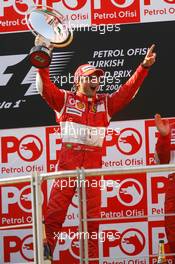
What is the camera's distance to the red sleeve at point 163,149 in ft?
16.3

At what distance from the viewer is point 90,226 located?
15.7 ft

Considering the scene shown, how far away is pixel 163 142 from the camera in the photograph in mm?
4969

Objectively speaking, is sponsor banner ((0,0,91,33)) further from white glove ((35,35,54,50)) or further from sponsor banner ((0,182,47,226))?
sponsor banner ((0,182,47,226))

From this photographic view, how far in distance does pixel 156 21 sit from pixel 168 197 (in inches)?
61.6

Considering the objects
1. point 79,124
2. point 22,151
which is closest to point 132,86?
point 79,124

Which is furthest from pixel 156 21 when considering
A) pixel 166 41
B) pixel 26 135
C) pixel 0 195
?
pixel 0 195

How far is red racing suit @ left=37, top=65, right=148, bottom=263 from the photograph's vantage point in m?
4.89

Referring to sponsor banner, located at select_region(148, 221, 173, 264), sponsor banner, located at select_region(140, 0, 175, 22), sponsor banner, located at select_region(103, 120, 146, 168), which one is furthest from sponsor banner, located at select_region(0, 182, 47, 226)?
sponsor banner, located at select_region(140, 0, 175, 22)

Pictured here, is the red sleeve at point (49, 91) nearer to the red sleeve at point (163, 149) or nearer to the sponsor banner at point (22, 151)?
the red sleeve at point (163, 149)

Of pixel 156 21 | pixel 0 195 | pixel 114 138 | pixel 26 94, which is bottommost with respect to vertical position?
pixel 0 195

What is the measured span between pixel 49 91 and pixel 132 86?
547 mm

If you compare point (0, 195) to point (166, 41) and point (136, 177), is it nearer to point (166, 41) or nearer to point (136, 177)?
point (136, 177)

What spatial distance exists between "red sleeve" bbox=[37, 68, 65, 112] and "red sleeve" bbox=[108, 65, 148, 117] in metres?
0.33

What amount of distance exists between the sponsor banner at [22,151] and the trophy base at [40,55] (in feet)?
4.18
